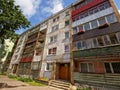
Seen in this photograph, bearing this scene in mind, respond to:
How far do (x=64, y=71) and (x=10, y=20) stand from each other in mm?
14870

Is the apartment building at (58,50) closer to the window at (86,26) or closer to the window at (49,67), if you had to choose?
the window at (49,67)

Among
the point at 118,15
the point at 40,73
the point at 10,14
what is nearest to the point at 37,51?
the point at 40,73

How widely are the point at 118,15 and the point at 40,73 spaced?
17.6 metres

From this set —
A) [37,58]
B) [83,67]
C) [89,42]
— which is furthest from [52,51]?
[89,42]

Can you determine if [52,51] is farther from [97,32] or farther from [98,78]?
[98,78]

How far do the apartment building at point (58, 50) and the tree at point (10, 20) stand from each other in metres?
6.89

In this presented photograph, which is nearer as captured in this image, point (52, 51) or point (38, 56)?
point (52, 51)

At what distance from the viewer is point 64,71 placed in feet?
62.1

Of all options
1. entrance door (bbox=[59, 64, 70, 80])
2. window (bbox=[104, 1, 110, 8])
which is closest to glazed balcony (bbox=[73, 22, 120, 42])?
window (bbox=[104, 1, 110, 8])

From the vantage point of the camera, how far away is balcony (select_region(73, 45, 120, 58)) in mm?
11781

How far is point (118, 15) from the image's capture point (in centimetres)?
1398

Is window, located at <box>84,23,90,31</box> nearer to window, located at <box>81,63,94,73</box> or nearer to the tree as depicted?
window, located at <box>81,63,94,73</box>

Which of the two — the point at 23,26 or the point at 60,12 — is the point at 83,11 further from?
the point at 23,26

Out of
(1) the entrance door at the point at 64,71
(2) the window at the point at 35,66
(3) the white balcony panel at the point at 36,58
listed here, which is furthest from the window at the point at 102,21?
(2) the window at the point at 35,66
